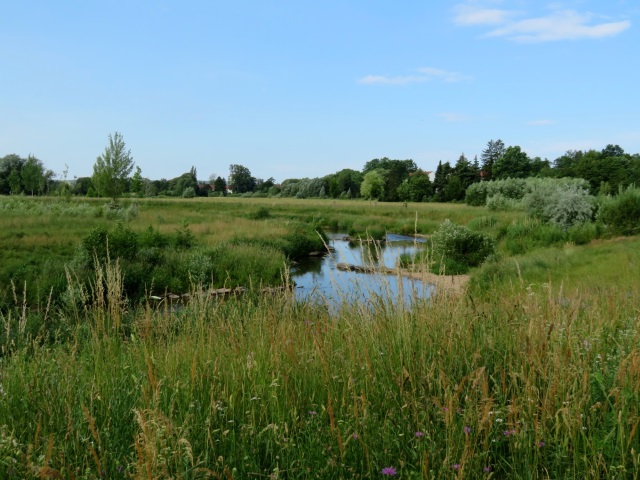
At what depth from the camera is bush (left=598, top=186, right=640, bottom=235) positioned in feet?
57.2

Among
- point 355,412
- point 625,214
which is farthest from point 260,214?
point 355,412

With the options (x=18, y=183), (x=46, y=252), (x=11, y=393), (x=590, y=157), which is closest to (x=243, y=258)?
(x=46, y=252)

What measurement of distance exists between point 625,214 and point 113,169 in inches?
1482

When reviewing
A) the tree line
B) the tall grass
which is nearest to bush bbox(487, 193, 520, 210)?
the tree line

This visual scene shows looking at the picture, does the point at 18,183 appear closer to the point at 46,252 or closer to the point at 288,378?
the point at 46,252

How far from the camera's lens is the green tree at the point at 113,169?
42156 millimetres

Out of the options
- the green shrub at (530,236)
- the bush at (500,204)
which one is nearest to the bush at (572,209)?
the green shrub at (530,236)

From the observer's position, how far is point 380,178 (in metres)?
86.6

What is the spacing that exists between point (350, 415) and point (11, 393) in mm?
1829

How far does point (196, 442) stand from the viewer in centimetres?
211

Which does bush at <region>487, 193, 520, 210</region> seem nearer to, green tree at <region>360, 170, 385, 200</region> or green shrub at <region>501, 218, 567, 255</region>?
green shrub at <region>501, 218, 567, 255</region>

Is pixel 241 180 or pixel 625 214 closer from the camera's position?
pixel 625 214

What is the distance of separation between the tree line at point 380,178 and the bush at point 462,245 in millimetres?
31092

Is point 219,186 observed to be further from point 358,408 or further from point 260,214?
point 358,408
